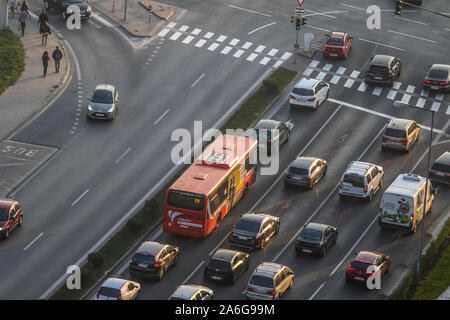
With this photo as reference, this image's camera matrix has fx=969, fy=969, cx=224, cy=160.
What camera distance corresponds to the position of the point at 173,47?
8950 cm

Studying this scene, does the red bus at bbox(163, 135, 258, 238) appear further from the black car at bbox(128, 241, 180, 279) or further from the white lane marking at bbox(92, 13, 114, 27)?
the white lane marking at bbox(92, 13, 114, 27)

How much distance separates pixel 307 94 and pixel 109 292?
3165 cm

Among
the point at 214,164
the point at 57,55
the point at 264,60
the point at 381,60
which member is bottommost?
the point at 264,60

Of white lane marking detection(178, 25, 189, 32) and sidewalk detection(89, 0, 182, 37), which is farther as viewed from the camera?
white lane marking detection(178, 25, 189, 32)

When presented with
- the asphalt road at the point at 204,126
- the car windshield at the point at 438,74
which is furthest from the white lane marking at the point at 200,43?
the car windshield at the point at 438,74

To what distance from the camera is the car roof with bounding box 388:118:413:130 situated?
7181 cm

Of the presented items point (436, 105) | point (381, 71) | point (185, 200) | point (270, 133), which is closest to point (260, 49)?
point (381, 71)

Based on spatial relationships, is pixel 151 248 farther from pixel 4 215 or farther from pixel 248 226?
pixel 4 215

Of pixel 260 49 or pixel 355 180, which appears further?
pixel 260 49

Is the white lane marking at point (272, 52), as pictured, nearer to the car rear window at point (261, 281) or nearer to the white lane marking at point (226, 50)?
the white lane marking at point (226, 50)

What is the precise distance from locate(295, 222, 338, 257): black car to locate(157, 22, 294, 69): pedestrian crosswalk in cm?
2832

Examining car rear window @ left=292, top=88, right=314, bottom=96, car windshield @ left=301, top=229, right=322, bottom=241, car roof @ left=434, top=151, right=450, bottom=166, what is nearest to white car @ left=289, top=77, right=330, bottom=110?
car rear window @ left=292, top=88, right=314, bottom=96

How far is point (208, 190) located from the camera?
59688 millimetres
